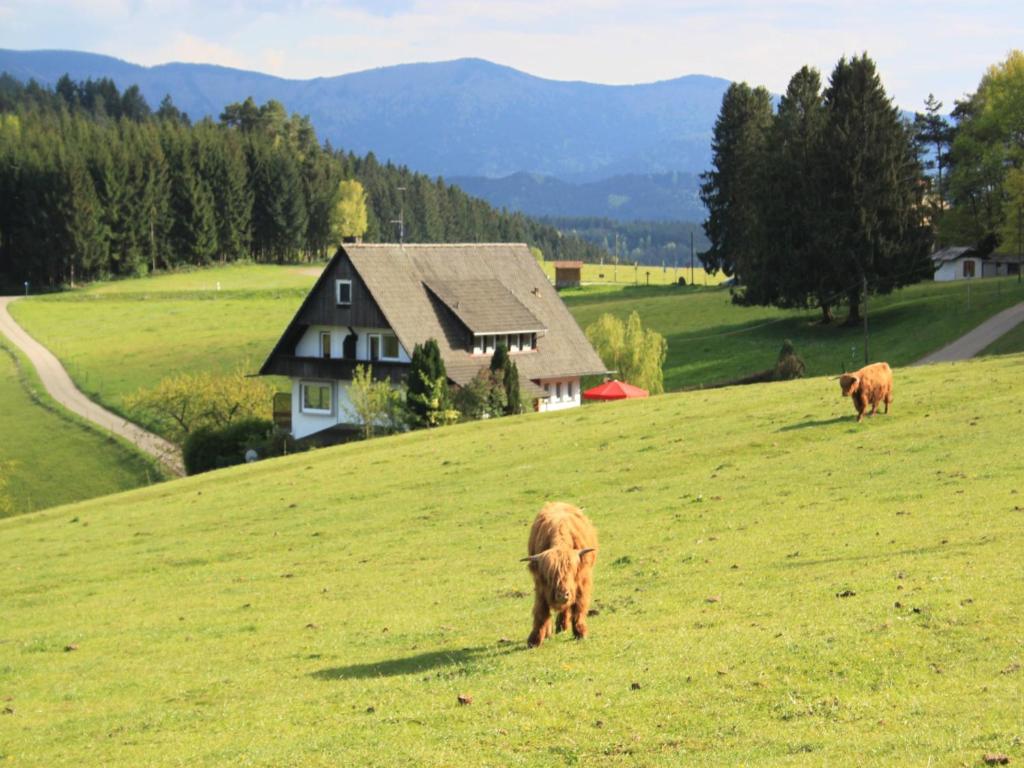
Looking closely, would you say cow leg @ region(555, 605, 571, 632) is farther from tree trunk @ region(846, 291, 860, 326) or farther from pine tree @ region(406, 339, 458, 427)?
tree trunk @ region(846, 291, 860, 326)

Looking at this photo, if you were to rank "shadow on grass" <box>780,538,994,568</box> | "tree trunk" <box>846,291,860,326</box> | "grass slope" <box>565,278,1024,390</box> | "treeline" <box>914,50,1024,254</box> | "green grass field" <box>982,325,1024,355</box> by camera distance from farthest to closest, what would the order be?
"treeline" <box>914,50,1024,254</box> < "tree trunk" <box>846,291,860,326</box> < "grass slope" <box>565,278,1024,390</box> < "green grass field" <box>982,325,1024,355</box> < "shadow on grass" <box>780,538,994,568</box>

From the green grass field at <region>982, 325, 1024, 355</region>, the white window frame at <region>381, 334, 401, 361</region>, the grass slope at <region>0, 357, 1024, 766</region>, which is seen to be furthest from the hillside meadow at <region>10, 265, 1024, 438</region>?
the grass slope at <region>0, 357, 1024, 766</region>

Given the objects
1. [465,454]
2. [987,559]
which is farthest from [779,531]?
[465,454]

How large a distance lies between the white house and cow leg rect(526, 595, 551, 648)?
49598 millimetres

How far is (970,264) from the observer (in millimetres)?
116500

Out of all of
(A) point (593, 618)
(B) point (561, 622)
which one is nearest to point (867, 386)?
(A) point (593, 618)

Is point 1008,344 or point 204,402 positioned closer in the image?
point 1008,344

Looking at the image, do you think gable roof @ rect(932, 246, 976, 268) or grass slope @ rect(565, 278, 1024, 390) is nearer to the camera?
grass slope @ rect(565, 278, 1024, 390)

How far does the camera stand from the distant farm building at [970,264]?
113750mm

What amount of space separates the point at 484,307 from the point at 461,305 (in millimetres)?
1535

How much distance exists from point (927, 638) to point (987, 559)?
4470mm

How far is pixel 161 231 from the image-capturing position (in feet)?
552

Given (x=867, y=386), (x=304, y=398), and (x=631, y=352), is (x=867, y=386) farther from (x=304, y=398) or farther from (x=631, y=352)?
(x=304, y=398)

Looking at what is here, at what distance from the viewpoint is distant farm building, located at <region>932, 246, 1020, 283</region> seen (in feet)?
373
